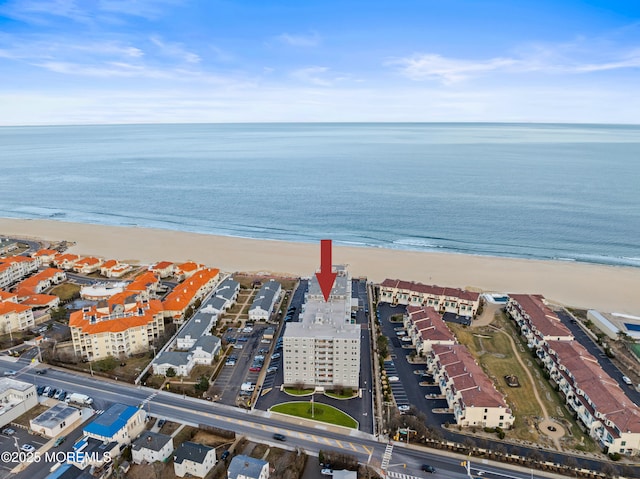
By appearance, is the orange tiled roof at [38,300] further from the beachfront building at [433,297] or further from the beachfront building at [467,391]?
the beachfront building at [467,391]

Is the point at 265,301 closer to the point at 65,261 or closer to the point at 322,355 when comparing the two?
the point at 322,355

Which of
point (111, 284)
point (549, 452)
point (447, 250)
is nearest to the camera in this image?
point (549, 452)

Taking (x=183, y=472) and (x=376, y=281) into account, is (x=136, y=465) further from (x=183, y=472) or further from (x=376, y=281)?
(x=376, y=281)

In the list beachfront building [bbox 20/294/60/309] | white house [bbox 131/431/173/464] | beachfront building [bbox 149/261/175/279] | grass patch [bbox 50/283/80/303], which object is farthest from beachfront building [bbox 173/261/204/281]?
white house [bbox 131/431/173/464]

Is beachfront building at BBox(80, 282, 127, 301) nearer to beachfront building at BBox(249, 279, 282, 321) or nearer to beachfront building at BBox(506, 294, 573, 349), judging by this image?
beachfront building at BBox(249, 279, 282, 321)

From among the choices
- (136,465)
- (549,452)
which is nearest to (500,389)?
(549,452)

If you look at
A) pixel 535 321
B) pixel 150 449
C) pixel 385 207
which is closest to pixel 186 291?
pixel 150 449
